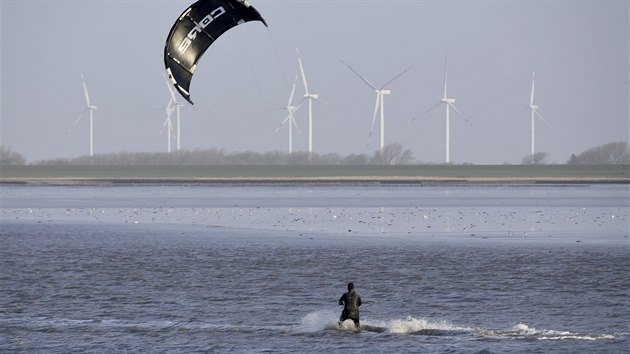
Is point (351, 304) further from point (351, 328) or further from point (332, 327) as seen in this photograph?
point (332, 327)

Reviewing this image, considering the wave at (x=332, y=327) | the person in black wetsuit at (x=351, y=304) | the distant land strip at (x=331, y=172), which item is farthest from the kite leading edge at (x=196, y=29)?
the distant land strip at (x=331, y=172)

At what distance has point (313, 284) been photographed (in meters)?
34.2

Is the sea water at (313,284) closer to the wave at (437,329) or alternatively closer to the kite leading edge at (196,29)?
the wave at (437,329)

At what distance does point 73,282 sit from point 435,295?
35.2 ft

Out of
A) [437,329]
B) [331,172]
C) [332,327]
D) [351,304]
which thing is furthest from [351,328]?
[331,172]

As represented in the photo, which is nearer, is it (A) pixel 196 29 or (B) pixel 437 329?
(A) pixel 196 29

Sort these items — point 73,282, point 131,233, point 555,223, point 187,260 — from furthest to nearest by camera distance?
point 555,223, point 131,233, point 187,260, point 73,282

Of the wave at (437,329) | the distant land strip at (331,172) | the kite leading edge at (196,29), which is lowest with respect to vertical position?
the wave at (437,329)

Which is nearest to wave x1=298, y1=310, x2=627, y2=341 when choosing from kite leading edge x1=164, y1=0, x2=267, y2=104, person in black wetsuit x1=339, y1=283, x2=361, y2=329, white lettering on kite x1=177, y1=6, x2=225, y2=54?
person in black wetsuit x1=339, y1=283, x2=361, y2=329

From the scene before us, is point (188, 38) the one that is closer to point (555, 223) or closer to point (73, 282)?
point (73, 282)

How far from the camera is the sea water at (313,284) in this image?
25.1 m

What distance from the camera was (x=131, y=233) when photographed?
179 feet

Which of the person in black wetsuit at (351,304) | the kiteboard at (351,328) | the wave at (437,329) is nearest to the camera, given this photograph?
the wave at (437,329)

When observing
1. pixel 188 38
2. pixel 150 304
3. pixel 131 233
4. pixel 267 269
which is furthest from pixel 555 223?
pixel 188 38
